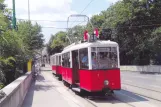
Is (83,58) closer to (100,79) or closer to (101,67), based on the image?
(101,67)

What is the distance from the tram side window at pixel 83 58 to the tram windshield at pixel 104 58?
1.71ft

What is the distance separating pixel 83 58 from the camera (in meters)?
16.8

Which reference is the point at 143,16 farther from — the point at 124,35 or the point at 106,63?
the point at 106,63

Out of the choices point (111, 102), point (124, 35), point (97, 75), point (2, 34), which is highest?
point (124, 35)

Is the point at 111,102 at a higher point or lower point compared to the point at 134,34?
lower

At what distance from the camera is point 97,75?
51.1 ft

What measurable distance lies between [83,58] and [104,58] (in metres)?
1.31

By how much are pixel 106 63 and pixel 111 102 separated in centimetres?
187

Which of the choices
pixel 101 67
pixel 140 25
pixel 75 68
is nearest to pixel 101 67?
pixel 101 67

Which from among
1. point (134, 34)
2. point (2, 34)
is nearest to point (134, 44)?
point (134, 34)

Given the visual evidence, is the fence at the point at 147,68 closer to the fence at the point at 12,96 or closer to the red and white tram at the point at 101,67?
the red and white tram at the point at 101,67

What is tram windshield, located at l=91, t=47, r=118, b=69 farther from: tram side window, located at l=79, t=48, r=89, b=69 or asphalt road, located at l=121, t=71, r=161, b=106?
asphalt road, located at l=121, t=71, r=161, b=106

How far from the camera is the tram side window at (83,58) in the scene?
16333mm

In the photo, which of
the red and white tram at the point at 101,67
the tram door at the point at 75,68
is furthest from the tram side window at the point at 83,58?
the tram door at the point at 75,68
